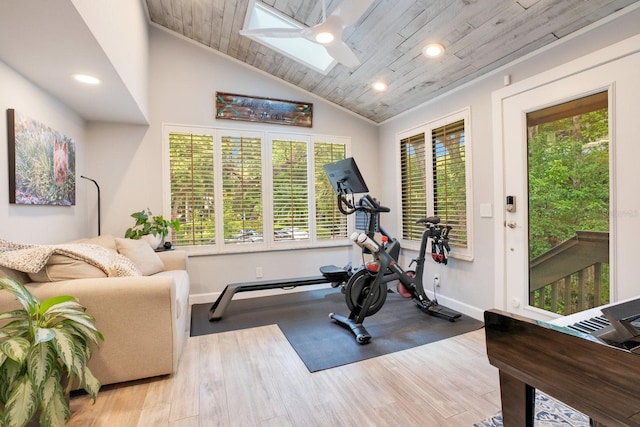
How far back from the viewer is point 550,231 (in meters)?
2.39

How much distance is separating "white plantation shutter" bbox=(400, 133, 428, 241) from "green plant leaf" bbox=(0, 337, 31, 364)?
3.55m

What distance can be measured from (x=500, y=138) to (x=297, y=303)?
2816 millimetres

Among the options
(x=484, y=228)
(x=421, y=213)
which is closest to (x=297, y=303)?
(x=421, y=213)

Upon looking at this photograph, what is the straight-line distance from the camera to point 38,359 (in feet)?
4.32

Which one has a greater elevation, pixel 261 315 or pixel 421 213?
pixel 421 213

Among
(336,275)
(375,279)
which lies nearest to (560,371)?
(375,279)

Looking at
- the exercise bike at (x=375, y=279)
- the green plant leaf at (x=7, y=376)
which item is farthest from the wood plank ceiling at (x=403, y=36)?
the green plant leaf at (x=7, y=376)

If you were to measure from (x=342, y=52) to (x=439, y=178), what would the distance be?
182cm

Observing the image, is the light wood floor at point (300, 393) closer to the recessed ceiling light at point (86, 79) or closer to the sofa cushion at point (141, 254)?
the sofa cushion at point (141, 254)

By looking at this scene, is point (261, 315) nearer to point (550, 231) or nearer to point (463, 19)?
point (550, 231)

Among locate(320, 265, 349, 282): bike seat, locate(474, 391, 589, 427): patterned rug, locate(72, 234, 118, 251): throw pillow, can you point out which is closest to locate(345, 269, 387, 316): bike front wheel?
locate(320, 265, 349, 282): bike seat

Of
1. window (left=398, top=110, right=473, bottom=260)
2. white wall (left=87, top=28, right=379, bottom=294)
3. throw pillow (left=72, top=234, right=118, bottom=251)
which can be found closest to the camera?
throw pillow (left=72, top=234, right=118, bottom=251)

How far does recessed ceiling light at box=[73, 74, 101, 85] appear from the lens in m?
2.23

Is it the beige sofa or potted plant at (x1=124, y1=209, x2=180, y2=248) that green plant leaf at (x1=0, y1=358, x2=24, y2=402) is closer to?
the beige sofa
